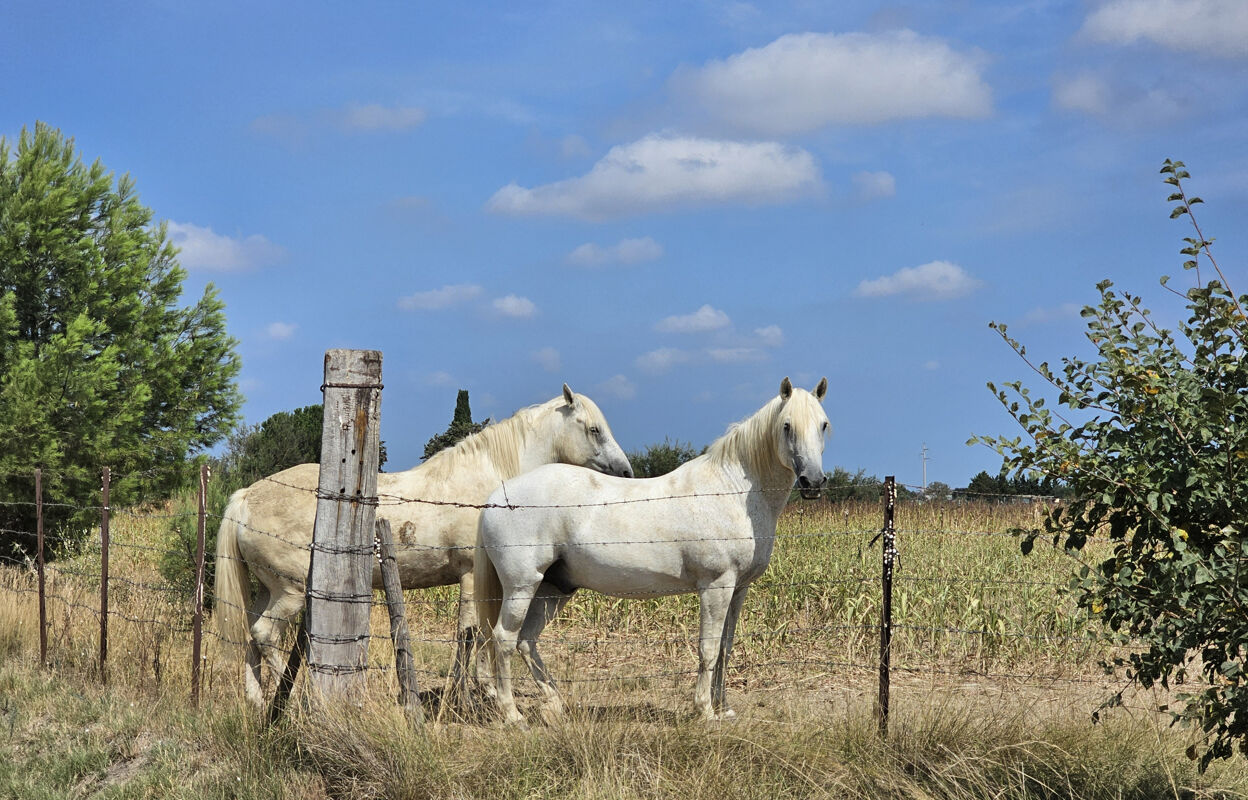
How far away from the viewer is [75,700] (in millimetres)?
7812

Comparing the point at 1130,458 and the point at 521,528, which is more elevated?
the point at 1130,458

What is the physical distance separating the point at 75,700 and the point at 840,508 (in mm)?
11917

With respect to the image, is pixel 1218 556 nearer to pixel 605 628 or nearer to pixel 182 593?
pixel 605 628

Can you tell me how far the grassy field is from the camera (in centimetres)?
534

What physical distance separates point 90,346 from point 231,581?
968cm

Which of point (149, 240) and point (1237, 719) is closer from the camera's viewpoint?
point (1237, 719)

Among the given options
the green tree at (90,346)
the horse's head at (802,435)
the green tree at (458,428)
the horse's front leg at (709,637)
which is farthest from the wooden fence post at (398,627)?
the green tree at (458,428)

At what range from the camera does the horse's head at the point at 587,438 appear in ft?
26.3

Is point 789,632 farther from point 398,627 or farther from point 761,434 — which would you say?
point 398,627

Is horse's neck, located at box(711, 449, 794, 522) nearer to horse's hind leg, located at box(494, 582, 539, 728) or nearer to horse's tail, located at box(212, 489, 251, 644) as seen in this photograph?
horse's hind leg, located at box(494, 582, 539, 728)

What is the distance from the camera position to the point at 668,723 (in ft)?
19.9

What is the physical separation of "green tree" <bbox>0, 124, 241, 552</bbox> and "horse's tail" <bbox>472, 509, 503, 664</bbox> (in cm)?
855

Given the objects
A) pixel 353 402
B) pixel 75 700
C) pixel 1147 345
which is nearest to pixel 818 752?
pixel 1147 345

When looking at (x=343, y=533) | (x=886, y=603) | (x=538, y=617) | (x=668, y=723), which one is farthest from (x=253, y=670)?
(x=886, y=603)
